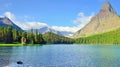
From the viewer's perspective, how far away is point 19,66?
233 feet

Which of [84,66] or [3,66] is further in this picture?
[84,66]

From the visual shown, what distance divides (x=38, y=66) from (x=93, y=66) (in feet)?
48.1

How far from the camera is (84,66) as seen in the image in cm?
7406

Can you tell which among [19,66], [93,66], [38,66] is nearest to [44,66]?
[38,66]

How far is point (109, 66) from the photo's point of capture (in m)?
74.3

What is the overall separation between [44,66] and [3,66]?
34.0 feet

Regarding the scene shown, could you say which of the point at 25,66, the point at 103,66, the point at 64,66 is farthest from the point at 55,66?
the point at 103,66

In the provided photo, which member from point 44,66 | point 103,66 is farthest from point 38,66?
point 103,66

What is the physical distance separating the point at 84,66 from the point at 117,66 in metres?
8.63

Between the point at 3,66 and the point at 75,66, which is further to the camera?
the point at 75,66

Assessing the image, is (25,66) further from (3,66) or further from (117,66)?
(117,66)

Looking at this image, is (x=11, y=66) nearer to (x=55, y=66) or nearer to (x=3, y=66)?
(x=3, y=66)

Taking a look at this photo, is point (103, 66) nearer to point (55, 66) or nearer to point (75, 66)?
point (75, 66)

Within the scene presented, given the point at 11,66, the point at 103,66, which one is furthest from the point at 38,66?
the point at 103,66
